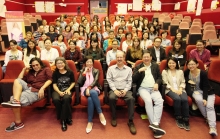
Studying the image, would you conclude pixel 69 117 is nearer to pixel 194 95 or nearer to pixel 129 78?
pixel 129 78

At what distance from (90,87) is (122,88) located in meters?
0.48

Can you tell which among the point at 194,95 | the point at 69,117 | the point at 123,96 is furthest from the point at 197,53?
the point at 69,117

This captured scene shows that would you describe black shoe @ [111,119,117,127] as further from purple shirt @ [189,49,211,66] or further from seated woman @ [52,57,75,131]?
purple shirt @ [189,49,211,66]

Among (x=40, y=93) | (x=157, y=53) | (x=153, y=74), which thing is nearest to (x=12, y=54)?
(x=40, y=93)

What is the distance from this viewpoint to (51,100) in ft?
8.00

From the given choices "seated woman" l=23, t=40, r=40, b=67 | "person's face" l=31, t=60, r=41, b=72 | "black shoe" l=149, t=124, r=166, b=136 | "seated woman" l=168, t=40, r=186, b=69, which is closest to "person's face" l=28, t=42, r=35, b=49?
"seated woman" l=23, t=40, r=40, b=67

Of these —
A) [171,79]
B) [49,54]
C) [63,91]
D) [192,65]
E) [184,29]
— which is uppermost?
[184,29]

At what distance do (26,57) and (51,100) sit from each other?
4.79ft

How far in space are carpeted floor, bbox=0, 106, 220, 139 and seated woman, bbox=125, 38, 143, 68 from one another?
1.13 meters

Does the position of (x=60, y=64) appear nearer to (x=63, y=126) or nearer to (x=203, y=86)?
(x=63, y=126)

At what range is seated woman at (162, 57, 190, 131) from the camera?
2.34 m

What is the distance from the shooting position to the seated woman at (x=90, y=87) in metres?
2.35

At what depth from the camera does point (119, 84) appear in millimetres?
2539

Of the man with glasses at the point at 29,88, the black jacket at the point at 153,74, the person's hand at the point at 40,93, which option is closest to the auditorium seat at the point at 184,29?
the black jacket at the point at 153,74
